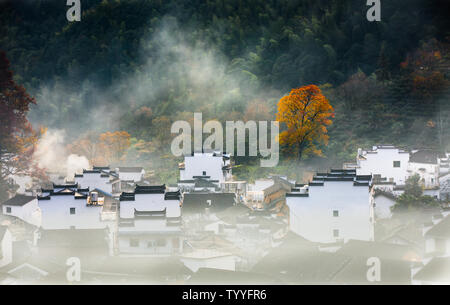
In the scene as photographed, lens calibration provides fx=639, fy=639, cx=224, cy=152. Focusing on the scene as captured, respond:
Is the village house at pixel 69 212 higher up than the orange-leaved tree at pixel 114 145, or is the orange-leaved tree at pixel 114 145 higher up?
the orange-leaved tree at pixel 114 145

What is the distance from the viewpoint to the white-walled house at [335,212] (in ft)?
25.4

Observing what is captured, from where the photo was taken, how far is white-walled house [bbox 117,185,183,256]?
7.61m

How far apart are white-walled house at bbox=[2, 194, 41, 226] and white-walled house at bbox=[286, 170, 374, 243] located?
3.59 m

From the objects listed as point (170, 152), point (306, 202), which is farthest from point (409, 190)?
point (170, 152)

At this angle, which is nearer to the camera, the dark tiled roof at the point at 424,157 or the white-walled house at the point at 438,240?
the white-walled house at the point at 438,240

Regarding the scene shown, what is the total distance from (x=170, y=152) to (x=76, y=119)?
14.2 ft

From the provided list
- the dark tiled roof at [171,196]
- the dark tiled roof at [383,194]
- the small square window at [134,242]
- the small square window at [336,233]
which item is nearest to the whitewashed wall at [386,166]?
the dark tiled roof at [383,194]

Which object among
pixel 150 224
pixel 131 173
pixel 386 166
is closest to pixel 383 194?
pixel 386 166

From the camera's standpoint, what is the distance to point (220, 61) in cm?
1714

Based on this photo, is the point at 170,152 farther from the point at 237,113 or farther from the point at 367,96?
the point at 367,96

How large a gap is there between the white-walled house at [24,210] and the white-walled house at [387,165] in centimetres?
474

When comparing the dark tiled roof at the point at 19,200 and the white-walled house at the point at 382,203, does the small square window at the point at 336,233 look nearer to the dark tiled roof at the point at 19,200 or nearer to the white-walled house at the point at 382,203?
the white-walled house at the point at 382,203

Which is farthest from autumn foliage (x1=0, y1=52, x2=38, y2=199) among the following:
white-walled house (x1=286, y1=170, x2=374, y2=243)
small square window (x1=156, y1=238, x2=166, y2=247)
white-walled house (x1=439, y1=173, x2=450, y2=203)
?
white-walled house (x1=439, y1=173, x2=450, y2=203)

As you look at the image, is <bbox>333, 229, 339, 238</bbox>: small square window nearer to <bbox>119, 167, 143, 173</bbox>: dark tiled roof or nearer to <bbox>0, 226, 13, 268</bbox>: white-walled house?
<bbox>0, 226, 13, 268</bbox>: white-walled house
